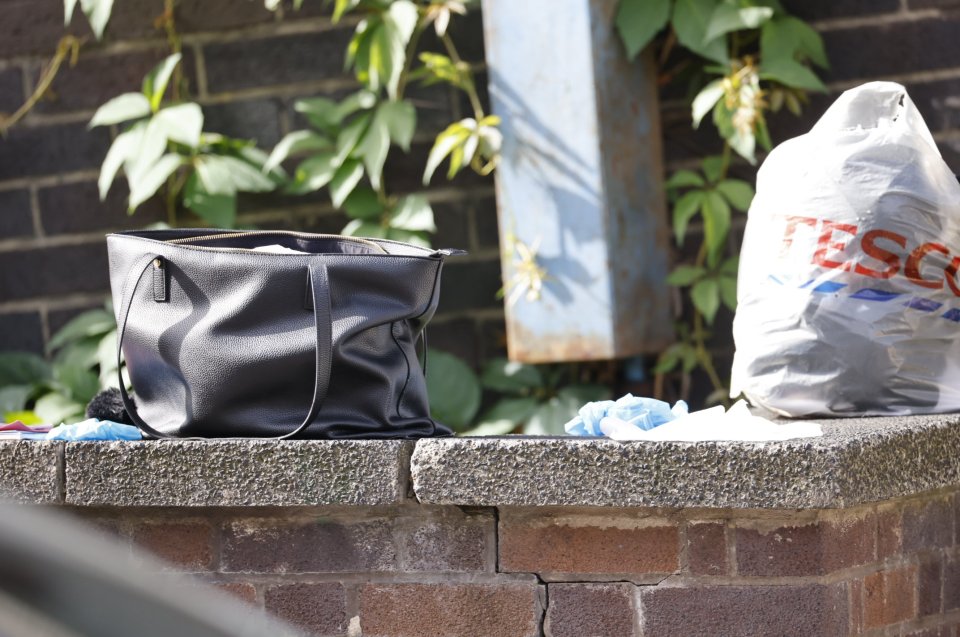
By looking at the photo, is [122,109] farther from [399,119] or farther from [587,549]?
[587,549]

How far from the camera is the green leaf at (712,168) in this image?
10.2ft

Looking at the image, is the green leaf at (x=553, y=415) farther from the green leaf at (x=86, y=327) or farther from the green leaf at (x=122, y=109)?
the green leaf at (x=122, y=109)

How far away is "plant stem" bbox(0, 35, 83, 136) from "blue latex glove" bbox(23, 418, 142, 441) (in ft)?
5.87

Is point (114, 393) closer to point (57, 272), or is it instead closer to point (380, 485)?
point (380, 485)

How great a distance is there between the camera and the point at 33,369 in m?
3.57

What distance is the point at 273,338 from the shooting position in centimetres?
188

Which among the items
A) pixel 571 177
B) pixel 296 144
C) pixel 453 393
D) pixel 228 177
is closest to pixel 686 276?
pixel 571 177

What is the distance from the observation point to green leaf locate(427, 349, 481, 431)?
3.22 meters

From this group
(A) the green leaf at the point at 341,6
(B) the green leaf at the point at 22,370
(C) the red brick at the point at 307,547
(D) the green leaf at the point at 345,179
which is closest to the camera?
(C) the red brick at the point at 307,547

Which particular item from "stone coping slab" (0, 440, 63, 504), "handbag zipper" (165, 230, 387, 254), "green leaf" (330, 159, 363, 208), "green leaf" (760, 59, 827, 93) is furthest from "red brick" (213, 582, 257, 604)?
"green leaf" (760, 59, 827, 93)

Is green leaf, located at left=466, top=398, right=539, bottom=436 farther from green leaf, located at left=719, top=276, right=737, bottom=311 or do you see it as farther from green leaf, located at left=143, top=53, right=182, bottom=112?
green leaf, located at left=143, top=53, right=182, bottom=112

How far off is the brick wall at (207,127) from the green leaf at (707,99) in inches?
22.6

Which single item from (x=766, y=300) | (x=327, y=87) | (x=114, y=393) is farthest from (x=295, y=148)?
(x=766, y=300)

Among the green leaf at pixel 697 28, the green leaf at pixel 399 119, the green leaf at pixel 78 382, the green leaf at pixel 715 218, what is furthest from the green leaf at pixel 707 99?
the green leaf at pixel 78 382
